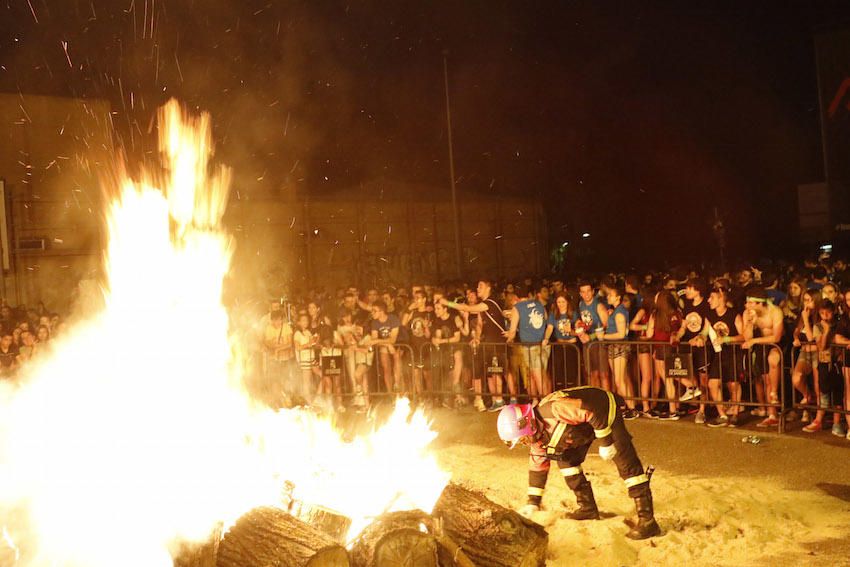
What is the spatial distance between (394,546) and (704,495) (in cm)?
341

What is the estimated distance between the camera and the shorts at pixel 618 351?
35.3 feet

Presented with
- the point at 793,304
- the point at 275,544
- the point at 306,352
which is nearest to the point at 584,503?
the point at 275,544

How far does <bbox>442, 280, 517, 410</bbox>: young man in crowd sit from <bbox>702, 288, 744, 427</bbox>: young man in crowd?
2.90 meters

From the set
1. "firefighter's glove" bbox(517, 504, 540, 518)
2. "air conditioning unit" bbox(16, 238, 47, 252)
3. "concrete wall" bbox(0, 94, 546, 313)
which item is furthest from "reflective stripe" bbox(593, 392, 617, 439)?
"air conditioning unit" bbox(16, 238, 47, 252)

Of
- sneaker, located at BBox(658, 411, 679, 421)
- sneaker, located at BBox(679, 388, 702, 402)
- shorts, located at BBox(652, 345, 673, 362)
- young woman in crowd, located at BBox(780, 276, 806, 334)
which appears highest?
young woman in crowd, located at BBox(780, 276, 806, 334)

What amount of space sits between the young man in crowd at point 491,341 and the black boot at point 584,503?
4.54m

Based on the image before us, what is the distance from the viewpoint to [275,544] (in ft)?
18.2

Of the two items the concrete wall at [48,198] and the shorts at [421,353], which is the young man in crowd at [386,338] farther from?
the concrete wall at [48,198]

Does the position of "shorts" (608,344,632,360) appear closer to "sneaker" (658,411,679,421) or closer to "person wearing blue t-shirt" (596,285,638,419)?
"person wearing blue t-shirt" (596,285,638,419)

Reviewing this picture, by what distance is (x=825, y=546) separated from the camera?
6.02m

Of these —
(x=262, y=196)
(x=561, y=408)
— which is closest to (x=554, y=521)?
(x=561, y=408)

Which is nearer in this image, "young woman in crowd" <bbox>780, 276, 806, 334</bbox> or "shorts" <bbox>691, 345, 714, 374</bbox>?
"shorts" <bbox>691, 345, 714, 374</bbox>

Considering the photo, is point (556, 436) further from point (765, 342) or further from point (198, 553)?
point (765, 342)

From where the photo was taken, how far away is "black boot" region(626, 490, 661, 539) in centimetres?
644
